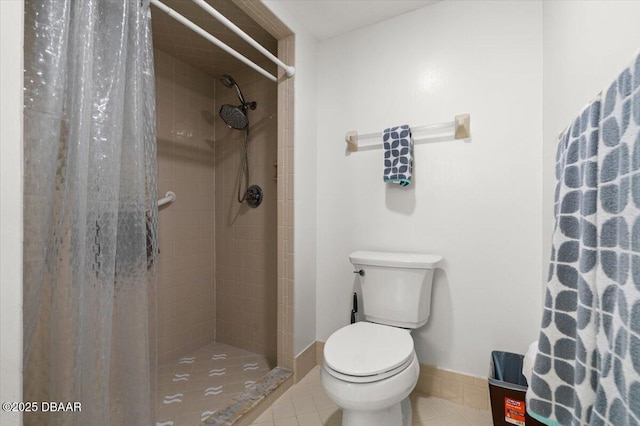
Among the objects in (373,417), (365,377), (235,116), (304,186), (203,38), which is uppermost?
(203,38)

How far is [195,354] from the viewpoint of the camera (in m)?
2.12

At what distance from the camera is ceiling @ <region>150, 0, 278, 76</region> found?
5.37 feet

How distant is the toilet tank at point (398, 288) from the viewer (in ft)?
4.80

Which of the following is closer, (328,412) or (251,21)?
(328,412)

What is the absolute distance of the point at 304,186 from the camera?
183 cm

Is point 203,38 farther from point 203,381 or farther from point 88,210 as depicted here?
point 203,381

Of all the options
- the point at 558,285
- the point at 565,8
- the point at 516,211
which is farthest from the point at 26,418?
the point at 565,8

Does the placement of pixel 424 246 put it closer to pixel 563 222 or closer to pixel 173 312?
pixel 563 222

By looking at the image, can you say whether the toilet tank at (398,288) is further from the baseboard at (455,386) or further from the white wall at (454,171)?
the baseboard at (455,386)

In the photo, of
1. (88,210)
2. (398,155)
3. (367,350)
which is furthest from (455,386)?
(88,210)

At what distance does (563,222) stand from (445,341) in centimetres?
117

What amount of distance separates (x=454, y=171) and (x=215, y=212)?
176 cm

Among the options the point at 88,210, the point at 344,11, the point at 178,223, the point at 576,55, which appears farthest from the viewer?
the point at 178,223

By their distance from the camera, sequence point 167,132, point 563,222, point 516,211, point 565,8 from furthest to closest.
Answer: point 167,132, point 516,211, point 565,8, point 563,222
